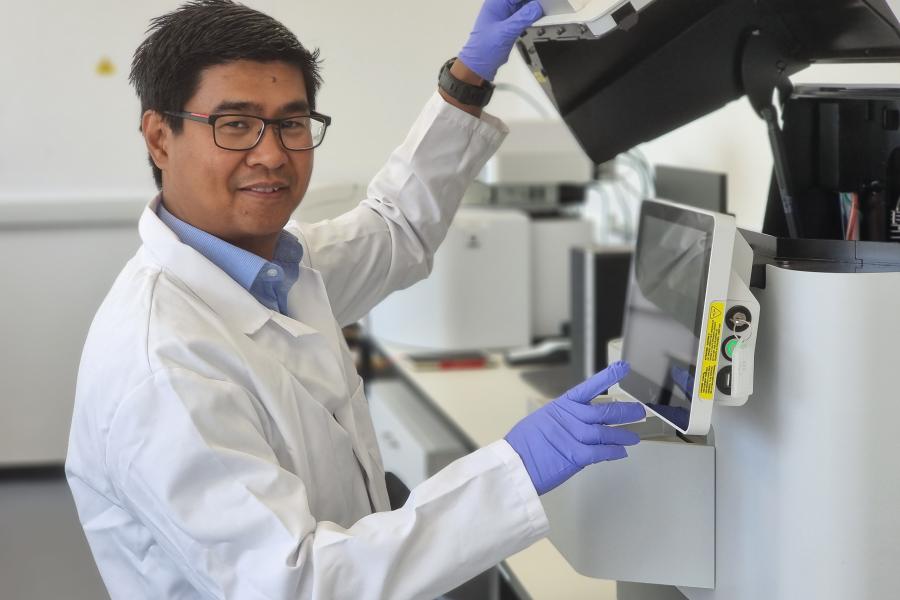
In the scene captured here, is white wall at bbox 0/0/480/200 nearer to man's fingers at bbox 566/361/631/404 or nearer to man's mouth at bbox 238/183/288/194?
man's mouth at bbox 238/183/288/194

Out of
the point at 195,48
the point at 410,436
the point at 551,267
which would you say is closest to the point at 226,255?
the point at 195,48

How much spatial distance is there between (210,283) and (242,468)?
0.89 feet

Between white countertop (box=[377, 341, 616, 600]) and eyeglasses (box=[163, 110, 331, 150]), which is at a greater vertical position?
eyeglasses (box=[163, 110, 331, 150])

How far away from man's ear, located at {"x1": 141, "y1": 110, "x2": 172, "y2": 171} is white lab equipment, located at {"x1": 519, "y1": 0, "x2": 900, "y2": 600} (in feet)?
1.48

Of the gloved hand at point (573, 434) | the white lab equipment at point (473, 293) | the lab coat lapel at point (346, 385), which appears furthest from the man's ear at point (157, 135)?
the white lab equipment at point (473, 293)

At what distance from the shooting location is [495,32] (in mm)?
1261

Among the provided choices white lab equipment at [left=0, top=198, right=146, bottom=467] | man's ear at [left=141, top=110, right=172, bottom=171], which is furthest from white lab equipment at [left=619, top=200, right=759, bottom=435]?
white lab equipment at [left=0, top=198, right=146, bottom=467]

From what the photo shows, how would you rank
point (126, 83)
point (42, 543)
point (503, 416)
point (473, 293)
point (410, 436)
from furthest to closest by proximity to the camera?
point (126, 83)
point (42, 543)
point (473, 293)
point (410, 436)
point (503, 416)

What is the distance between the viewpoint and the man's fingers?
101 centimetres

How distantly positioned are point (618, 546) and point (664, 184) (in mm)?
1264

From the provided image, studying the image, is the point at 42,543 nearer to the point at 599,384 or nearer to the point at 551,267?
the point at 551,267

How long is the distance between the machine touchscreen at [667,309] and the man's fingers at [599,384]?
58mm

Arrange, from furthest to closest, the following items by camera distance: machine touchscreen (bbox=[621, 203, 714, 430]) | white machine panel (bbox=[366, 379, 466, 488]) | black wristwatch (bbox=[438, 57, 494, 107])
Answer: white machine panel (bbox=[366, 379, 466, 488]) < black wristwatch (bbox=[438, 57, 494, 107]) < machine touchscreen (bbox=[621, 203, 714, 430])

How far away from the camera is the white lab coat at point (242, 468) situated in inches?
36.2
